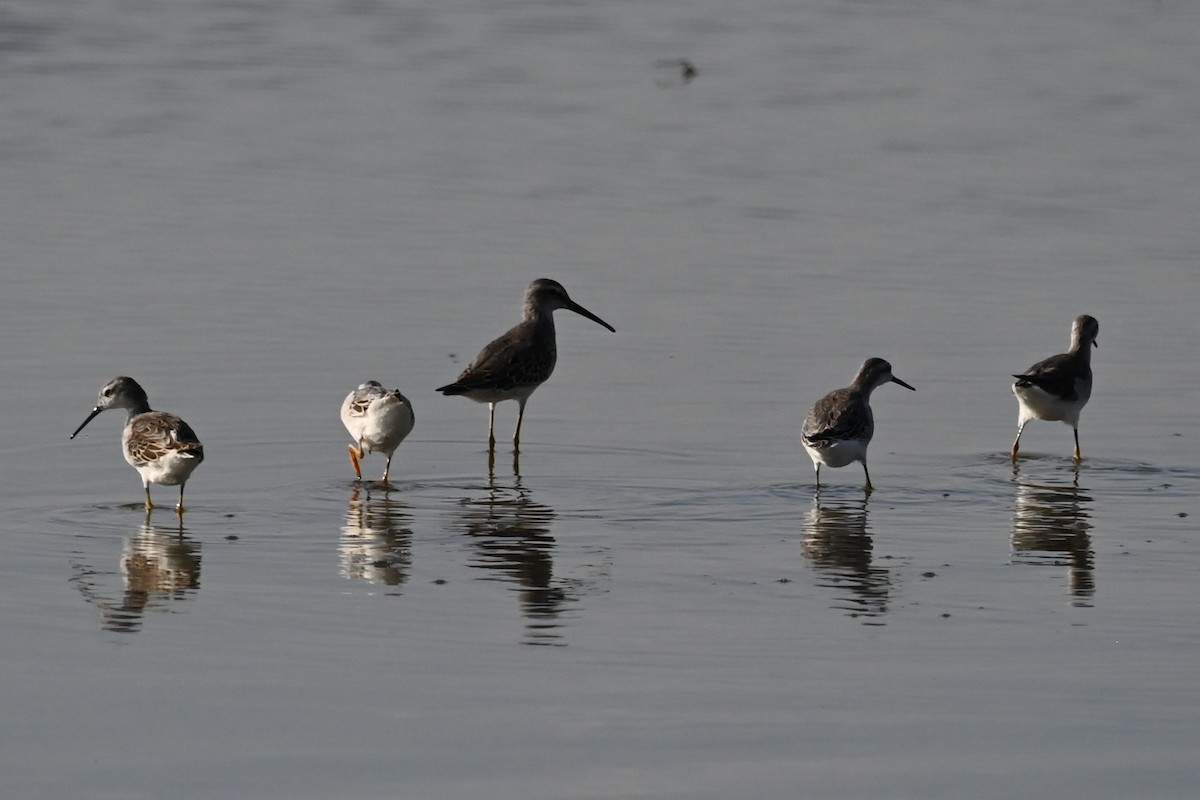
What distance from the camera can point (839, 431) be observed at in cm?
1295

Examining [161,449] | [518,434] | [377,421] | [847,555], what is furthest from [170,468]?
[847,555]

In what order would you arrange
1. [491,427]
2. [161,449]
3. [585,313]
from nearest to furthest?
[161,449]
[491,427]
[585,313]

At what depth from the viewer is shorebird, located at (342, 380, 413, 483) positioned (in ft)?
43.2

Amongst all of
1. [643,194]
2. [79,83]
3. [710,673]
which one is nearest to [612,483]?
[710,673]

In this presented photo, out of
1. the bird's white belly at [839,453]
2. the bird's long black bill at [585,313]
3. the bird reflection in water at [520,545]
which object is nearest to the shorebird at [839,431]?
the bird's white belly at [839,453]

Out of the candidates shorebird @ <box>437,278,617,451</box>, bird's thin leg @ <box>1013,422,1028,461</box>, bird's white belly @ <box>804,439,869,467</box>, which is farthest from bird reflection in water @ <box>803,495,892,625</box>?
shorebird @ <box>437,278,617,451</box>

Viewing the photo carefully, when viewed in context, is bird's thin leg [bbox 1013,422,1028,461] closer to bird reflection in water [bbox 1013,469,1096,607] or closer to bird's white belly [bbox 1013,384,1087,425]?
bird's white belly [bbox 1013,384,1087,425]

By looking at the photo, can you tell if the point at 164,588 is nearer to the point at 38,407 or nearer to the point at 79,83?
the point at 38,407

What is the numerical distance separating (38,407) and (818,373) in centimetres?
558

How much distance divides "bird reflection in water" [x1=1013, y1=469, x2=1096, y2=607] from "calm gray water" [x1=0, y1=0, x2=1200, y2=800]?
44 mm

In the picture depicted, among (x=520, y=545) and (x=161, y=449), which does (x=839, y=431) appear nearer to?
(x=520, y=545)

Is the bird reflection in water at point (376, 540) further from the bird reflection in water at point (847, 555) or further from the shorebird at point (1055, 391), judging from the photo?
the shorebird at point (1055, 391)

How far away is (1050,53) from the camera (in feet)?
115

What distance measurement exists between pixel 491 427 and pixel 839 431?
2.77m
